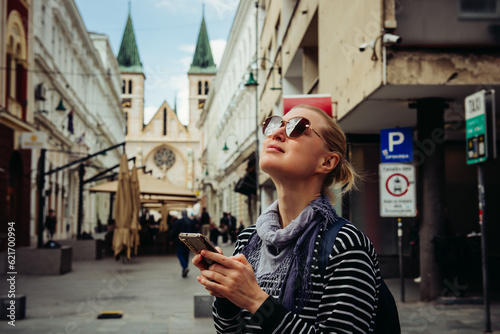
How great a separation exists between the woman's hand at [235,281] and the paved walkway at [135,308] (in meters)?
Answer: 6.49

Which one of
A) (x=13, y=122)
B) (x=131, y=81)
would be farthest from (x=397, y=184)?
(x=131, y=81)

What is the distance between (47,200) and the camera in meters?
34.7

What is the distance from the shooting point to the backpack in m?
1.91

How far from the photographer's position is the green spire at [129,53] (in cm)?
9306

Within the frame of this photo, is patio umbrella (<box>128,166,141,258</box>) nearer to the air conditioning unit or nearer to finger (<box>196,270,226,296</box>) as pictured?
the air conditioning unit

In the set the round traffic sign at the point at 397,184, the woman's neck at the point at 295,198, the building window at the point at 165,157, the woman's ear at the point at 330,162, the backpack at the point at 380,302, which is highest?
the building window at the point at 165,157

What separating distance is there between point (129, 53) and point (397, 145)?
88.0 meters

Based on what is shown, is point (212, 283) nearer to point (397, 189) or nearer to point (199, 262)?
point (199, 262)

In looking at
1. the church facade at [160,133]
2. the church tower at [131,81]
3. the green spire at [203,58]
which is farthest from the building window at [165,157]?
the green spire at [203,58]

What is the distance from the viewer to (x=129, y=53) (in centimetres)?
9450

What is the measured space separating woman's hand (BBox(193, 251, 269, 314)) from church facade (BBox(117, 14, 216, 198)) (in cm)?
9291

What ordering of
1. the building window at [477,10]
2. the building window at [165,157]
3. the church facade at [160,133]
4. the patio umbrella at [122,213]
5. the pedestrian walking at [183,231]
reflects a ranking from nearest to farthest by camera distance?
1. the building window at [477,10]
2. the pedestrian walking at [183,231]
3. the patio umbrella at [122,213]
4. the church facade at [160,133]
5. the building window at [165,157]

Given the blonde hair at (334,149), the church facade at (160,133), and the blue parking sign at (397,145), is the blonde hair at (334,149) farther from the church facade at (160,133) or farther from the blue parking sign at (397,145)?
the church facade at (160,133)

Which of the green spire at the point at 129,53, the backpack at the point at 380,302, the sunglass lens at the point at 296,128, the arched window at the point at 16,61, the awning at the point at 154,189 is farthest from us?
the green spire at the point at 129,53
